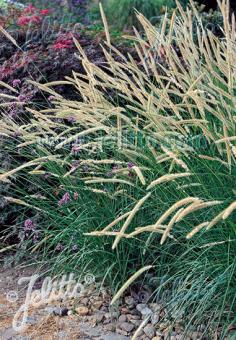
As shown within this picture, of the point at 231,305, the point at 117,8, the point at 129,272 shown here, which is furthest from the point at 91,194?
the point at 117,8

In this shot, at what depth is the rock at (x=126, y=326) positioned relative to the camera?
329 cm

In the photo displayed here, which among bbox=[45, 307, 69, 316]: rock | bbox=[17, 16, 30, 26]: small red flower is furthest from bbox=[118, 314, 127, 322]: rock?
bbox=[17, 16, 30, 26]: small red flower

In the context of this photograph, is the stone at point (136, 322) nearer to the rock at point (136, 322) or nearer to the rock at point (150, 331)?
the rock at point (136, 322)

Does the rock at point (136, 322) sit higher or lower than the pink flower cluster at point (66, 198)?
lower

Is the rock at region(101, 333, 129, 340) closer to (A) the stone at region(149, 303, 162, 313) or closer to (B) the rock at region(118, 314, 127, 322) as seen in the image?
(B) the rock at region(118, 314, 127, 322)

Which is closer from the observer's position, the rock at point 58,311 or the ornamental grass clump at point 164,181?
the ornamental grass clump at point 164,181

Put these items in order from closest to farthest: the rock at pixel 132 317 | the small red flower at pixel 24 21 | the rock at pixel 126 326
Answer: the rock at pixel 126 326 < the rock at pixel 132 317 < the small red flower at pixel 24 21

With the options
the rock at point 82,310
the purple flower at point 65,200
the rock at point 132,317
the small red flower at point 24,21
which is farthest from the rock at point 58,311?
the small red flower at point 24,21

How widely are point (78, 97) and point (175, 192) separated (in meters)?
1.66

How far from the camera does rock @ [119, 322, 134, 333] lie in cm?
329

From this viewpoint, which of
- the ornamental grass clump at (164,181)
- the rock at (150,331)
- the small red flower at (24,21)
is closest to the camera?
the ornamental grass clump at (164,181)

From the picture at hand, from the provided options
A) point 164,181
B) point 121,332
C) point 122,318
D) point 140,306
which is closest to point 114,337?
point 121,332

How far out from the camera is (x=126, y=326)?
3.31 m

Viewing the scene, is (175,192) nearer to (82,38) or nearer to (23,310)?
(23,310)
